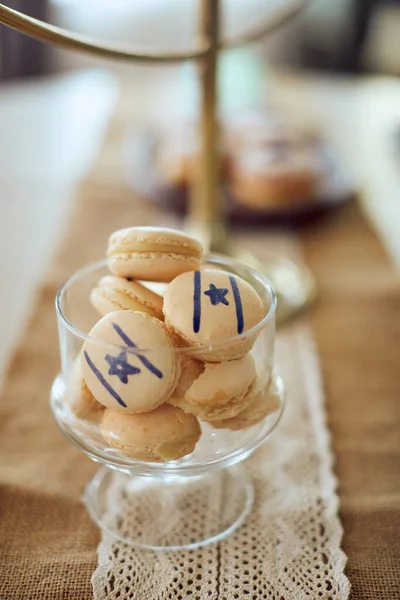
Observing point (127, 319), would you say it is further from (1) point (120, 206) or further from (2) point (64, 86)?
(2) point (64, 86)

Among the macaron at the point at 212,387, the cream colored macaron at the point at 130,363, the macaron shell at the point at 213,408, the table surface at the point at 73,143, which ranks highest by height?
the cream colored macaron at the point at 130,363

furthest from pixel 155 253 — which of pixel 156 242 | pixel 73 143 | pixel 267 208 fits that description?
pixel 73 143

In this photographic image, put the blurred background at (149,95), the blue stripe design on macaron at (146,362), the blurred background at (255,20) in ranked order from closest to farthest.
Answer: the blue stripe design on macaron at (146,362)
the blurred background at (149,95)
the blurred background at (255,20)

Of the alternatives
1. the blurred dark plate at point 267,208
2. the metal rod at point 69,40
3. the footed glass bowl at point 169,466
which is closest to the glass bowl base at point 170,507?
the footed glass bowl at point 169,466

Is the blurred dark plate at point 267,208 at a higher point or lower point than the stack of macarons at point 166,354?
lower

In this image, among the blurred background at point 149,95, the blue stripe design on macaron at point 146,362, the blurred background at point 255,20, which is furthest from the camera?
the blurred background at point 255,20

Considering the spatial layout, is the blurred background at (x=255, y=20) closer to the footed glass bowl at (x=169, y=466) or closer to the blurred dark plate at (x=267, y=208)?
the blurred dark plate at (x=267, y=208)

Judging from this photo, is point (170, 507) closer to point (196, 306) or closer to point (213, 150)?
point (196, 306)
